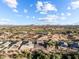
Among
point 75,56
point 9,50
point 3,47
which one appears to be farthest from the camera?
point 3,47

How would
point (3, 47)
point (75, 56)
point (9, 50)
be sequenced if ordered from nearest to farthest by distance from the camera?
1. point (75, 56)
2. point (9, 50)
3. point (3, 47)

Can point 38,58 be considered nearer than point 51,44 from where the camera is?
Yes

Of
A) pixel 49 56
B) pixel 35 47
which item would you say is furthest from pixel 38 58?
pixel 35 47

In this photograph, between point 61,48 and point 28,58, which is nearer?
point 28,58

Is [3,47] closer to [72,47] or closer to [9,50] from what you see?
[9,50]

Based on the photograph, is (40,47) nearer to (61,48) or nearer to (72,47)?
(61,48)

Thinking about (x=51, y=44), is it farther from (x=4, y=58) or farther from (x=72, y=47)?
(x=4, y=58)

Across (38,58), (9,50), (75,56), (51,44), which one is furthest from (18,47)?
(75,56)
